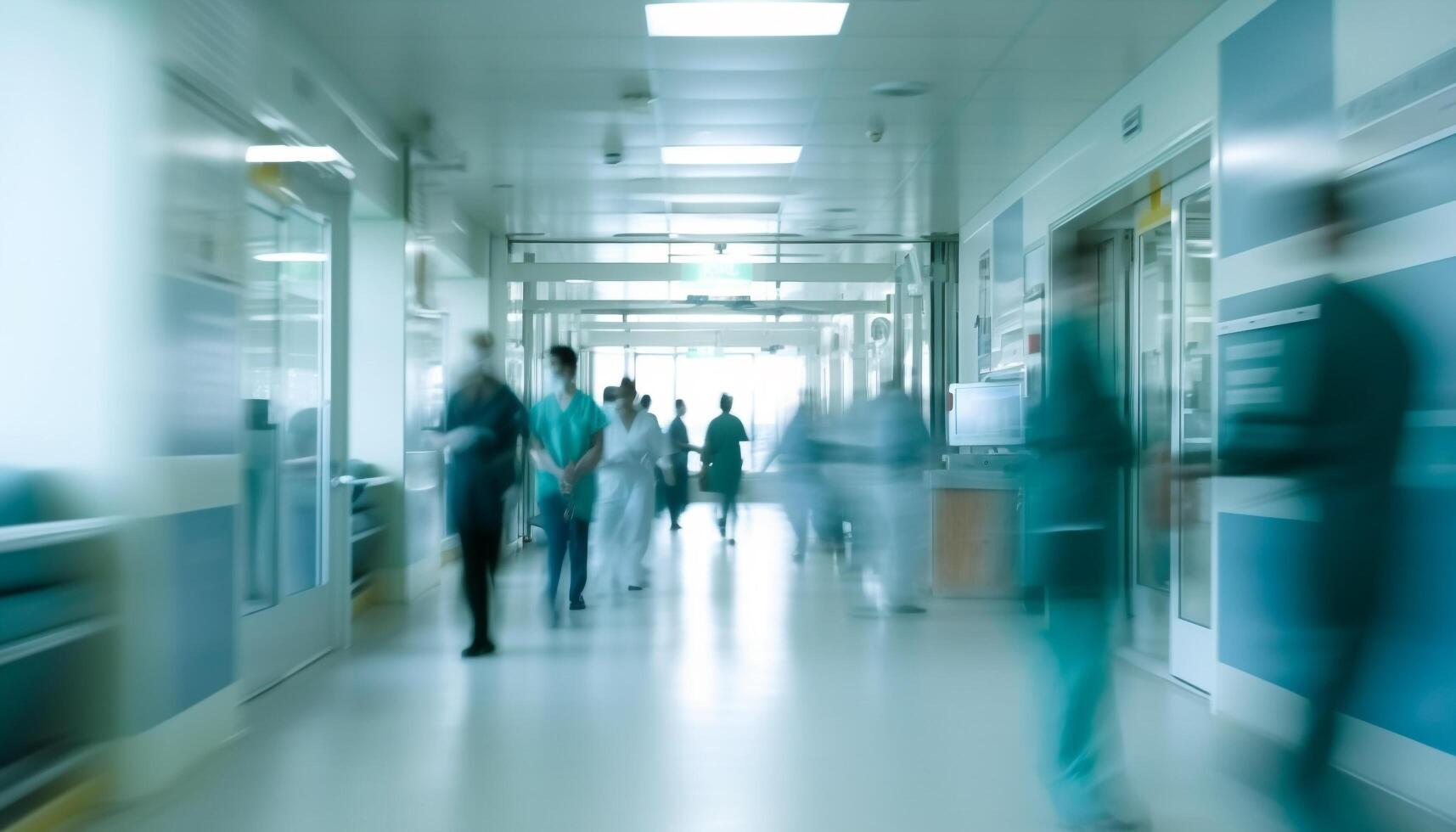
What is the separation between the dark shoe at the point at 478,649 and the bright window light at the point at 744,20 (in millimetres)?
3292

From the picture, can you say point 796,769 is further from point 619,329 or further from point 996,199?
point 619,329

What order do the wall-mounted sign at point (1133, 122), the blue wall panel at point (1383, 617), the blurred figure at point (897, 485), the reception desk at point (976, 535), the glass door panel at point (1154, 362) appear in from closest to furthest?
the blue wall panel at point (1383, 617) → the wall-mounted sign at point (1133, 122) → the glass door panel at point (1154, 362) → the blurred figure at point (897, 485) → the reception desk at point (976, 535)

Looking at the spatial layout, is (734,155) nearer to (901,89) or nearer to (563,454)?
(901,89)

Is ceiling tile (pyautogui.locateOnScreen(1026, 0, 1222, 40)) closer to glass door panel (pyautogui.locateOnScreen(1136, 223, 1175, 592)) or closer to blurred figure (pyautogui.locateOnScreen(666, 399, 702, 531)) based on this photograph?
glass door panel (pyautogui.locateOnScreen(1136, 223, 1175, 592))

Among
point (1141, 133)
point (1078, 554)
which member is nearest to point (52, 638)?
point (1078, 554)

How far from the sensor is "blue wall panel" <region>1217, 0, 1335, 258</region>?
4227mm

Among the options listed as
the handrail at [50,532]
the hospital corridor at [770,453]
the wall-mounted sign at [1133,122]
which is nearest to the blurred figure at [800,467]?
the hospital corridor at [770,453]

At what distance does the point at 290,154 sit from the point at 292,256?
565 mm

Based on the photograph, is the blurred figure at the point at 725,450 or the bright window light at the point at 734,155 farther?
the blurred figure at the point at 725,450

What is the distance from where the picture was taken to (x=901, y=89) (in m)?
6.55

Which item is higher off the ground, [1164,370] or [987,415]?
[1164,370]

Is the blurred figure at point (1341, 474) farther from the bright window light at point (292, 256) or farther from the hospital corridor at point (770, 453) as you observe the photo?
the bright window light at point (292, 256)

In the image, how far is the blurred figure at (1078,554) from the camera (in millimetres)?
3125

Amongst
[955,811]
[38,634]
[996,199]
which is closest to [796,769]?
[955,811]
